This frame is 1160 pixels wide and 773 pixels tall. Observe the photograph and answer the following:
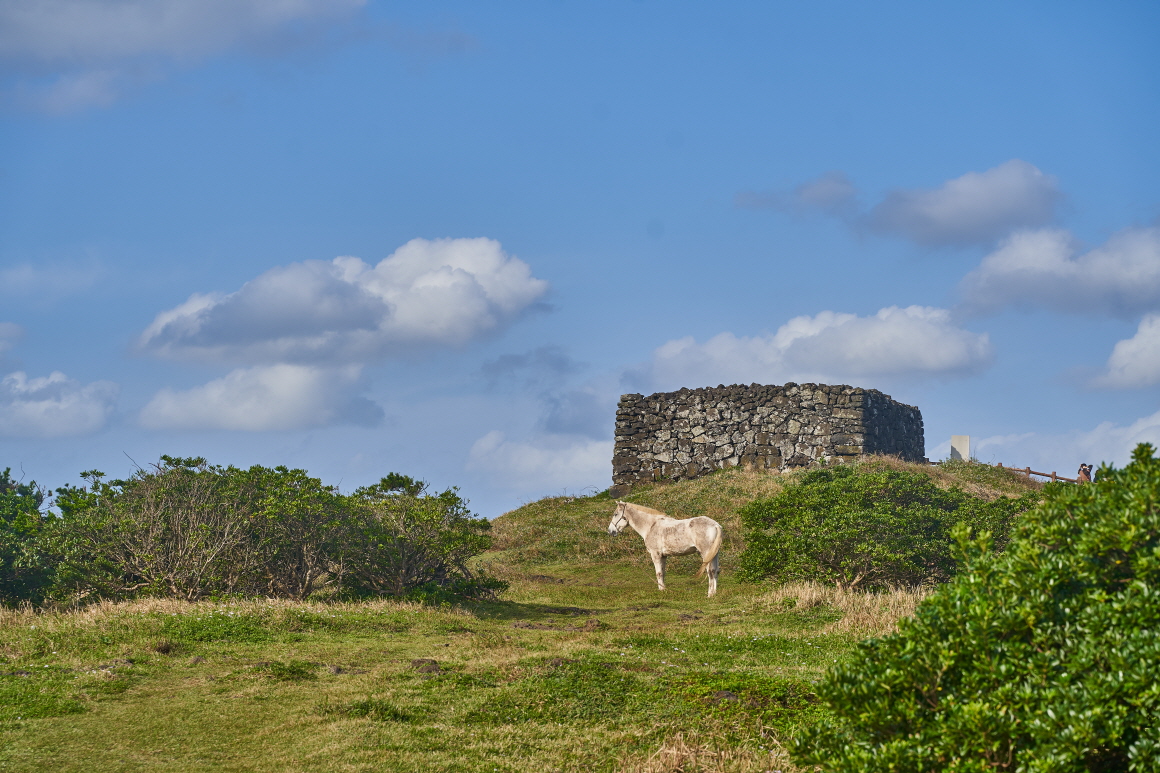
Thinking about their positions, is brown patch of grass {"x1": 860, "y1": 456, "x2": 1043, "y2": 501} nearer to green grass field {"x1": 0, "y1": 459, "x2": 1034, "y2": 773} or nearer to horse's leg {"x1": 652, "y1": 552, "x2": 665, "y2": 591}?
horse's leg {"x1": 652, "y1": 552, "x2": 665, "y2": 591}

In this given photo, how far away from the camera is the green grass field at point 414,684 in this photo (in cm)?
921

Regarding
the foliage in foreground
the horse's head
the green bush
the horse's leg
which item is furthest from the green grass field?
the horse's head

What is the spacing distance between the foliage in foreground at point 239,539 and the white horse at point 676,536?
20.0 ft

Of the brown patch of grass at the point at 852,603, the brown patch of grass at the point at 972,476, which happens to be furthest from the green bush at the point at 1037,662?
the brown patch of grass at the point at 972,476

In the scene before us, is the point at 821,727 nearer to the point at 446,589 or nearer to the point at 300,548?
the point at 446,589

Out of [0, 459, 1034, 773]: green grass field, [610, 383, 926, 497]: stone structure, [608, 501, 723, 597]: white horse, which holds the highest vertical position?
[610, 383, 926, 497]: stone structure

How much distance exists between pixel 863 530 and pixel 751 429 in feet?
72.8

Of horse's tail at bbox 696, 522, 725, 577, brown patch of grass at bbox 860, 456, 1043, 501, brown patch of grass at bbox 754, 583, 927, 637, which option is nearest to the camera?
brown patch of grass at bbox 754, 583, 927, 637

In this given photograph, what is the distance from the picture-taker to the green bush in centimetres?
527

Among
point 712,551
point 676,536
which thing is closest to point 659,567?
point 676,536

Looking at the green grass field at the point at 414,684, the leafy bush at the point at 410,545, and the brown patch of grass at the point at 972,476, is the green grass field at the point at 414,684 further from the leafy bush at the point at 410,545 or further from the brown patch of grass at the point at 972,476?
the brown patch of grass at the point at 972,476

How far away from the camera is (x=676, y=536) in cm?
2417

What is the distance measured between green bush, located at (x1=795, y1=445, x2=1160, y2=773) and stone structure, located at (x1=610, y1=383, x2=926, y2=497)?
34.1m

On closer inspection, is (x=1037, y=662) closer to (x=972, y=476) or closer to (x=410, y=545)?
(x=410, y=545)
